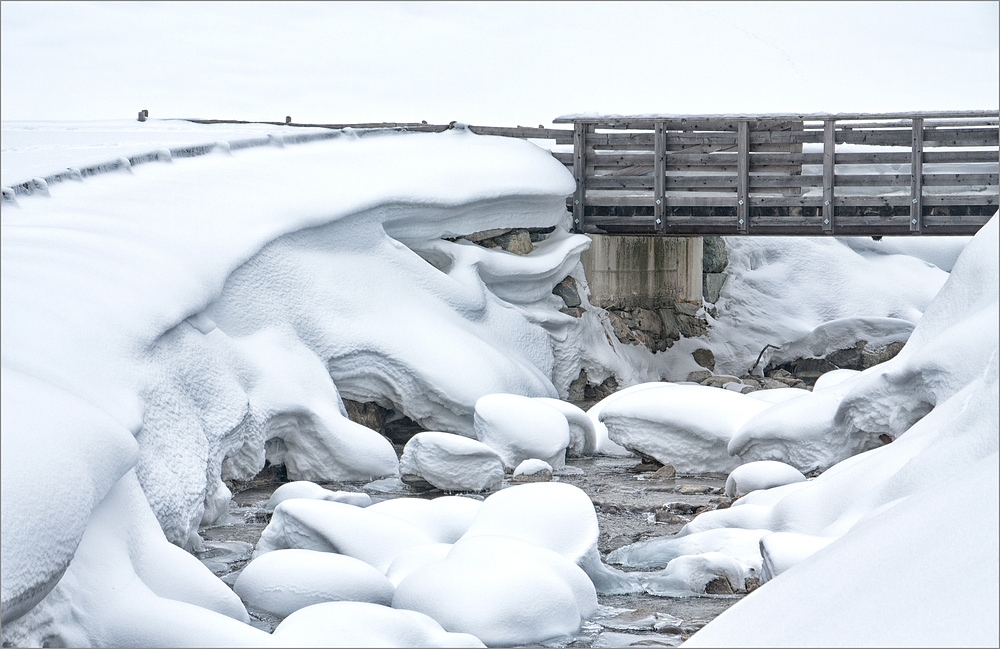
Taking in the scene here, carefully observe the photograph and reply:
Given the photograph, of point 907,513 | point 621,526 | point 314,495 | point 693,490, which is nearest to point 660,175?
point 693,490

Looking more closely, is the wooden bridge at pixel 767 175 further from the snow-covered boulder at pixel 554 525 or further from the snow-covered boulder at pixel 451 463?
the snow-covered boulder at pixel 554 525

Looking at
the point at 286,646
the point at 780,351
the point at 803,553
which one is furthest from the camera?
the point at 780,351

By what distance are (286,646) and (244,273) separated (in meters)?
4.73

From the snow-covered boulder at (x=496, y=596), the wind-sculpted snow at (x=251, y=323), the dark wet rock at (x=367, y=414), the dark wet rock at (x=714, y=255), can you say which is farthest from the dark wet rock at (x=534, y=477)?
the dark wet rock at (x=714, y=255)

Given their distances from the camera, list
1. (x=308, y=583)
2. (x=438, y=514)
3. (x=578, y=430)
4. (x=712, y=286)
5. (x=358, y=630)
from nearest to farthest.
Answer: (x=358, y=630) → (x=308, y=583) → (x=438, y=514) → (x=578, y=430) → (x=712, y=286)

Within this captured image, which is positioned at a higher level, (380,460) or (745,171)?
(745,171)

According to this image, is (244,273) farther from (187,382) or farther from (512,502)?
(512,502)

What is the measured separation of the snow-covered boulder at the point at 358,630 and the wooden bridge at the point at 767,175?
8138mm

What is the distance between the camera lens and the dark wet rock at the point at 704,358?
524 inches

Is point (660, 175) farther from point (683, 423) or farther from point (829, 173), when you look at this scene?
point (683, 423)

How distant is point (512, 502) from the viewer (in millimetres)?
5859

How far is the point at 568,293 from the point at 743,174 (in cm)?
214

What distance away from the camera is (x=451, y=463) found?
7.95 meters

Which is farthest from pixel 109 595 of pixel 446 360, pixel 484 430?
pixel 446 360
